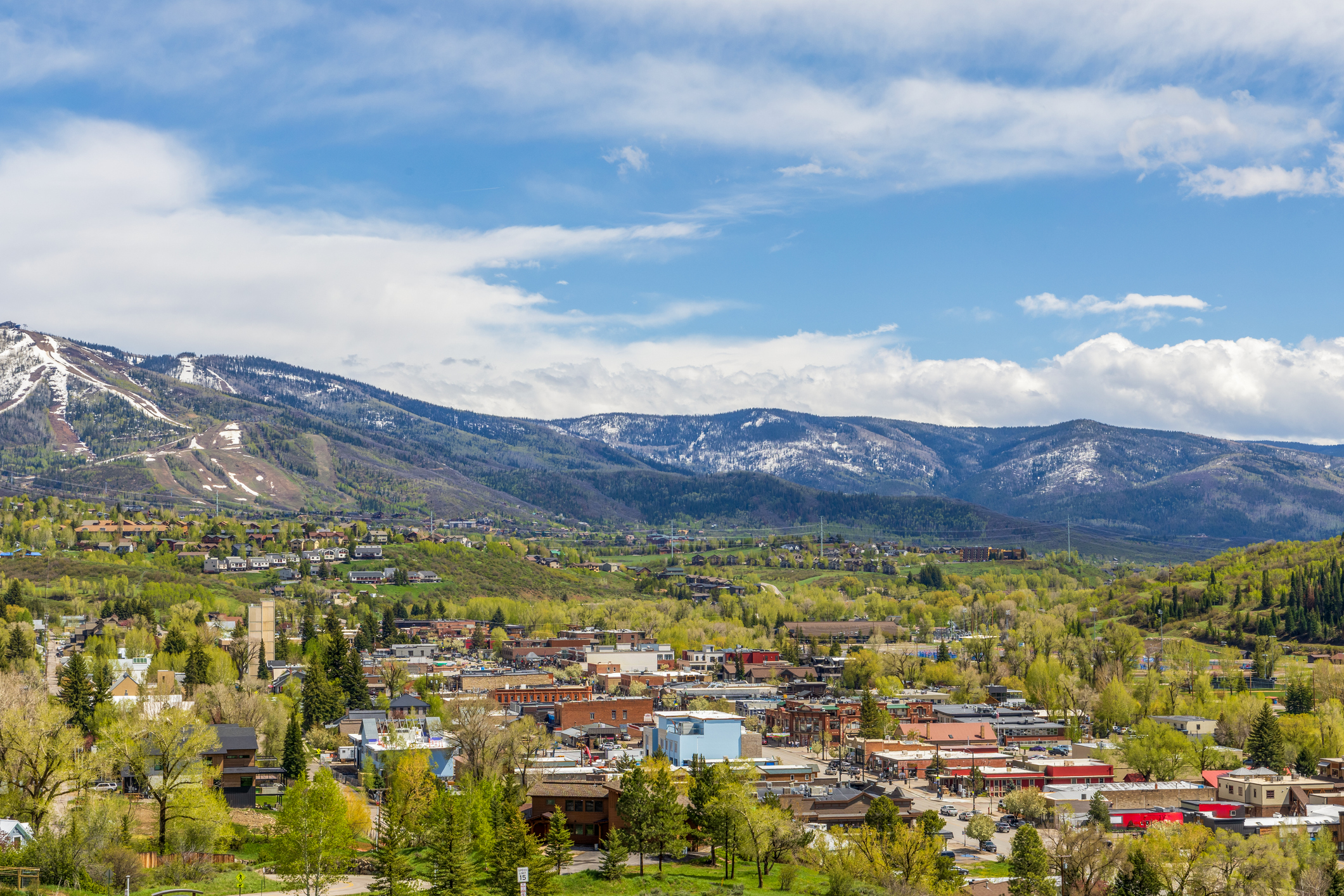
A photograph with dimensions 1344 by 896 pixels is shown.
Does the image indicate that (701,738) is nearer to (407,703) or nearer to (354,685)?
(407,703)

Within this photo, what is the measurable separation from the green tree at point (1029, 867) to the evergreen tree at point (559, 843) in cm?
2098

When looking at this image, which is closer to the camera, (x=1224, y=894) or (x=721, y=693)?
(x=1224, y=894)

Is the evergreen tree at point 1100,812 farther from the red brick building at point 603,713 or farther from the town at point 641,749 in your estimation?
the red brick building at point 603,713

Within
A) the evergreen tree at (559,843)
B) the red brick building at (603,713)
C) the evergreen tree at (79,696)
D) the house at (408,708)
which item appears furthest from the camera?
the red brick building at (603,713)

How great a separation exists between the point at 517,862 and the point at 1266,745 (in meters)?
73.1

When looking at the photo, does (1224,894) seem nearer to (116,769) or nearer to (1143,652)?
(116,769)

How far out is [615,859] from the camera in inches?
2475

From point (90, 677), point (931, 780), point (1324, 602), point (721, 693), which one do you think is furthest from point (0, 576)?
point (1324, 602)

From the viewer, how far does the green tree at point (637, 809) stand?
66.0 m

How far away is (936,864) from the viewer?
64.6 metres

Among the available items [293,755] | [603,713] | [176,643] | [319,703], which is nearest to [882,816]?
[293,755]

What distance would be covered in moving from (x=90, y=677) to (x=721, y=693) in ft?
210

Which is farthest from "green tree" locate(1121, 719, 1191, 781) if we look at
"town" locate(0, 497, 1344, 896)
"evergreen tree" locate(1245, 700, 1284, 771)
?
"evergreen tree" locate(1245, 700, 1284, 771)

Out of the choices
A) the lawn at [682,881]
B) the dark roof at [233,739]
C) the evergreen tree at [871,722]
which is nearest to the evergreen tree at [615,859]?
the lawn at [682,881]
